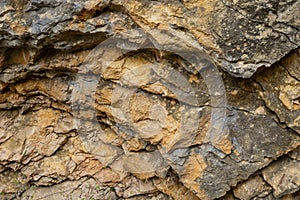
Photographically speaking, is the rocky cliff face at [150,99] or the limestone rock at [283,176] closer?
the rocky cliff face at [150,99]

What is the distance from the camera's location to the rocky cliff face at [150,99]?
239 cm

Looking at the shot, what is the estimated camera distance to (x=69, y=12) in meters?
2.53

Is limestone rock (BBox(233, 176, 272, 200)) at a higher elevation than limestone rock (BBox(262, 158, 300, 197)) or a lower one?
lower

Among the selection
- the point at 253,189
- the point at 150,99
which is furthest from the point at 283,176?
the point at 150,99

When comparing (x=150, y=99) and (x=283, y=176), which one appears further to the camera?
(x=150, y=99)

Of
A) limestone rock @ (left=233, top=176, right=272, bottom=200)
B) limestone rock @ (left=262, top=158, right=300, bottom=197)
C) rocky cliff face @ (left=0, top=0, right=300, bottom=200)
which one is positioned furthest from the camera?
limestone rock @ (left=233, top=176, right=272, bottom=200)

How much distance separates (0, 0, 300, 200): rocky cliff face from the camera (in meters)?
2.39

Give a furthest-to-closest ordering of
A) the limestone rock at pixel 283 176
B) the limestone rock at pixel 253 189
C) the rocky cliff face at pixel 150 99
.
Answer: the limestone rock at pixel 253 189 < the limestone rock at pixel 283 176 < the rocky cliff face at pixel 150 99

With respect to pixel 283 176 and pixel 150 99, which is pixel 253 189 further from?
pixel 150 99

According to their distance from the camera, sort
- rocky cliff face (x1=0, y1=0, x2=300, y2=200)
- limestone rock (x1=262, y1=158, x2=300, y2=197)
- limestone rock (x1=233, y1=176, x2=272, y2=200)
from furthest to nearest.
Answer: limestone rock (x1=233, y1=176, x2=272, y2=200)
limestone rock (x1=262, y1=158, x2=300, y2=197)
rocky cliff face (x1=0, y1=0, x2=300, y2=200)

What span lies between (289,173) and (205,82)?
984 millimetres

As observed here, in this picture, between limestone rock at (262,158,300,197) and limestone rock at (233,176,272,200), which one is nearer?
limestone rock at (262,158,300,197)

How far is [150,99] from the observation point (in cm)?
283

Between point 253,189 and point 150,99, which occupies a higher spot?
point 150,99
